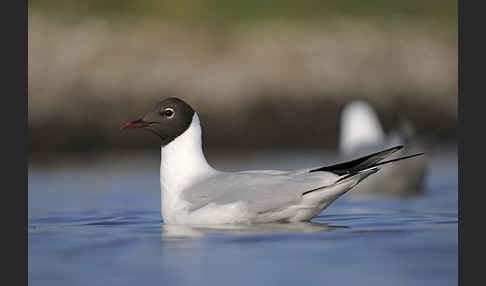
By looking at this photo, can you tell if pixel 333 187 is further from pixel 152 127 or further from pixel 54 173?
pixel 54 173

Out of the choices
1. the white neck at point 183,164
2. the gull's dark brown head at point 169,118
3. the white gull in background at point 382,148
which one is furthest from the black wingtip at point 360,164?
the white gull in background at point 382,148

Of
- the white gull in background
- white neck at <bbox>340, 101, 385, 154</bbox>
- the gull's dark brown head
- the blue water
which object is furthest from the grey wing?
white neck at <bbox>340, 101, 385, 154</bbox>

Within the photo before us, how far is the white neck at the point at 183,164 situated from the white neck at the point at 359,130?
4.13 meters

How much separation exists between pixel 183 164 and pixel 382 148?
3.82 m

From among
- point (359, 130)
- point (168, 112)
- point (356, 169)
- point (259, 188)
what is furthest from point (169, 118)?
point (359, 130)

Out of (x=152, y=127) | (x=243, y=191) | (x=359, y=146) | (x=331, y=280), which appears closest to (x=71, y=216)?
(x=152, y=127)

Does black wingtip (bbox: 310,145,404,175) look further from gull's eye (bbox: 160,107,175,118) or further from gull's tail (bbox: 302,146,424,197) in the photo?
gull's eye (bbox: 160,107,175,118)

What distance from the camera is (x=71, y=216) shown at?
8422mm

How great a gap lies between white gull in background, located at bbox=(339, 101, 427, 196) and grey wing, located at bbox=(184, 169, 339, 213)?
304cm

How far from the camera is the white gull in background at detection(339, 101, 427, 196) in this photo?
10828mm

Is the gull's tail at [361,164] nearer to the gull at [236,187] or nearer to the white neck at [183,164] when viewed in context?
the gull at [236,187]

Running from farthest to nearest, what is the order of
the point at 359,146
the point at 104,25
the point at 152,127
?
1. the point at 104,25
2. the point at 359,146
3. the point at 152,127

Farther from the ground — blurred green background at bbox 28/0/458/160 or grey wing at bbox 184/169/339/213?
blurred green background at bbox 28/0/458/160

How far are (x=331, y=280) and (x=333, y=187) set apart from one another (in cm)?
204
